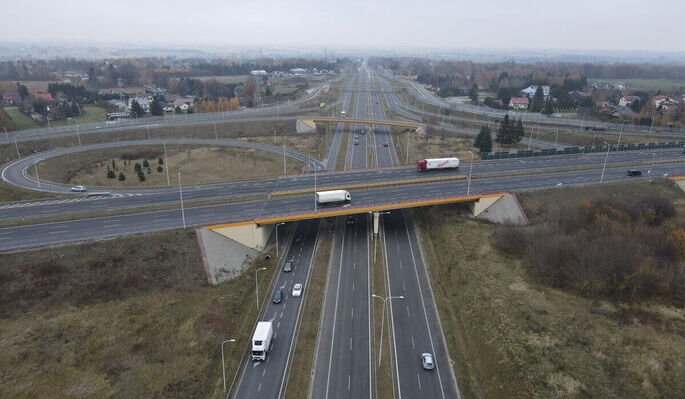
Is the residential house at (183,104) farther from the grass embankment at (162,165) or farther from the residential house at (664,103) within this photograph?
the residential house at (664,103)

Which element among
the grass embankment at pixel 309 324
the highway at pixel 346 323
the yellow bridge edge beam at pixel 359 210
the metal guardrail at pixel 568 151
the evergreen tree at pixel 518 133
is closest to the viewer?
the grass embankment at pixel 309 324

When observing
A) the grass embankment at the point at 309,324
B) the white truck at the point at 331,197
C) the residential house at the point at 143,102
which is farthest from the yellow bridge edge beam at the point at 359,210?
the residential house at the point at 143,102

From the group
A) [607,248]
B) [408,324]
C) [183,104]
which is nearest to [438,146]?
[607,248]

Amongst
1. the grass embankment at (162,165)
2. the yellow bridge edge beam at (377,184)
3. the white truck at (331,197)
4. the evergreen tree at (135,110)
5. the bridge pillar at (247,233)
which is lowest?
the bridge pillar at (247,233)

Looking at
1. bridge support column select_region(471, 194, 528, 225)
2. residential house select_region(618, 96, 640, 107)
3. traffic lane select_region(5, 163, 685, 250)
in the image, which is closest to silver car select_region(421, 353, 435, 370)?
traffic lane select_region(5, 163, 685, 250)

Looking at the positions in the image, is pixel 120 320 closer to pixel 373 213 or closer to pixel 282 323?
pixel 282 323

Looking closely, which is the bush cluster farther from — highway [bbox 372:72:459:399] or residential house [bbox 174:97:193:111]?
residential house [bbox 174:97:193:111]
